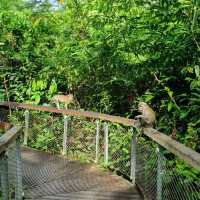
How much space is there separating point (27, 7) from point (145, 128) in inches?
463

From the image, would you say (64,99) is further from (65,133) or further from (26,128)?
(65,133)

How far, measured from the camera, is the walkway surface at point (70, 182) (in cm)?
655

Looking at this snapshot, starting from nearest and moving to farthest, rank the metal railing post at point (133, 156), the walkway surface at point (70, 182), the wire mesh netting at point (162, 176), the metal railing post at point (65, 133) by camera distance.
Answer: the wire mesh netting at point (162, 176) → the walkway surface at point (70, 182) → the metal railing post at point (133, 156) → the metal railing post at point (65, 133)

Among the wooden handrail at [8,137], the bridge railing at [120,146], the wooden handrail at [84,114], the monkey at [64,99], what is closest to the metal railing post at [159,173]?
the bridge railing at [120,146]

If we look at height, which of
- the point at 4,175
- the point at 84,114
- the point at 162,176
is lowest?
the point at 84,114

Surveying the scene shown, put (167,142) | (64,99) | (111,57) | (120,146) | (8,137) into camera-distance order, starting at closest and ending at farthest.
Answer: (167,142) < (8,137) < (120,146) < (111,57) < (64,99)

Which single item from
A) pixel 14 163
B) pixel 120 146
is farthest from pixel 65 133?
pixel 14 163

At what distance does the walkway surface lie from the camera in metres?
6.55

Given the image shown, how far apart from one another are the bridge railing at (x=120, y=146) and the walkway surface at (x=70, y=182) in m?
0.22

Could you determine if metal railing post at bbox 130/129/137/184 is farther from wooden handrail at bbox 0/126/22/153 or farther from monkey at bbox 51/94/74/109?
monkey at bbox 51/94/74/109

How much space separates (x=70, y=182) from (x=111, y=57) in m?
3.04

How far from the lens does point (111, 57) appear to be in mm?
9562

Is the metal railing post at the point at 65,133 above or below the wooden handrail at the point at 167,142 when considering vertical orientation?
below

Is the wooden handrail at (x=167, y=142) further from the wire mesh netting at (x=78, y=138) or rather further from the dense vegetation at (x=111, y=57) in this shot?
the dense vegetation at (x=111, y=57)
